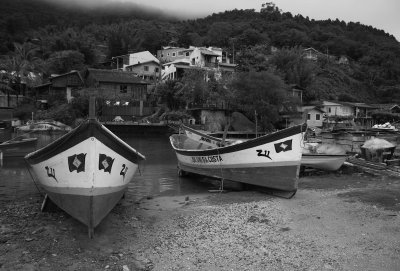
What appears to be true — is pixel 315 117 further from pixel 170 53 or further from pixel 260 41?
pixel 260 41

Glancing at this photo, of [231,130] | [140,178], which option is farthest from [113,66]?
[140,178]

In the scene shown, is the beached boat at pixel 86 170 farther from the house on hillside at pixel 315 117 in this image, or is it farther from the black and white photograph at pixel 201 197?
the house on hillside at pixel 315 117

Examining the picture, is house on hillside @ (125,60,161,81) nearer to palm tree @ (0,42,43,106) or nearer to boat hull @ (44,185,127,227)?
palm tree @ (0,42,43,106)

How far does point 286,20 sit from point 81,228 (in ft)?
368

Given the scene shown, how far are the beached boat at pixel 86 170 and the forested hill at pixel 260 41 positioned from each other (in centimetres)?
4411

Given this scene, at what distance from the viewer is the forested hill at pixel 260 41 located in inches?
2547

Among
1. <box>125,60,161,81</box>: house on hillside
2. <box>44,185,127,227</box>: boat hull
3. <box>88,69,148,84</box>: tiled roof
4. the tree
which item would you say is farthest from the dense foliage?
<box>44,185,127,227</box>: boat hull

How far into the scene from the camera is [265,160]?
1163cm

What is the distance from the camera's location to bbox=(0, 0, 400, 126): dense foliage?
53.6 m

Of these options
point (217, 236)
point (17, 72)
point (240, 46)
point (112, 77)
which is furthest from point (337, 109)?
point (217, 236)

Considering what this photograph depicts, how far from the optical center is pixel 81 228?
7.87 metres

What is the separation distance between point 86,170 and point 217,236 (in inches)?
118

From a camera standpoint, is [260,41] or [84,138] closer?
[84,138]

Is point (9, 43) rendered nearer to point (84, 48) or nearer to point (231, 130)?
point (84, 48)
